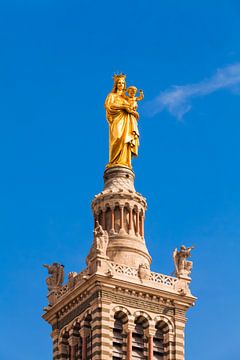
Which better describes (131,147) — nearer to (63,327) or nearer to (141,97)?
(141,97)

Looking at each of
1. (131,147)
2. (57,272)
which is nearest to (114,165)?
(131,147)

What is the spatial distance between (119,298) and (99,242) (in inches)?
140

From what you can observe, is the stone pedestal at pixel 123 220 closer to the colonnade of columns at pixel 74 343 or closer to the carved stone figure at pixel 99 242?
the carved stone figure at pixel 99 242

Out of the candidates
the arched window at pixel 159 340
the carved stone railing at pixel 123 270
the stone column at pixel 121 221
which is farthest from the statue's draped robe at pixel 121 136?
the arched window at pixel 159 340

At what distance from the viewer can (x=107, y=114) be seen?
319 ft

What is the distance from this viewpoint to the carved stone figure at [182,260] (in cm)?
9238

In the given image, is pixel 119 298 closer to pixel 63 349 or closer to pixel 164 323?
pixel 164 323

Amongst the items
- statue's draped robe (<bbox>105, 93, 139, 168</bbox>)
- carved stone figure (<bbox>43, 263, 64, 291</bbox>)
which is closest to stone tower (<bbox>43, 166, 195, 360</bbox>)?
carved stone figure (<bbox>43, 263, 64, 291</bbox>)

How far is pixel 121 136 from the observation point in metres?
96.1

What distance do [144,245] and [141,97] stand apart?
10.7 meters

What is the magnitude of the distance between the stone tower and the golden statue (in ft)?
9.03

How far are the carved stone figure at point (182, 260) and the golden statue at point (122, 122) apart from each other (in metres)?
7.11

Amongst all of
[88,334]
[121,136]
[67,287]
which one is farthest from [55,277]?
[121,136]

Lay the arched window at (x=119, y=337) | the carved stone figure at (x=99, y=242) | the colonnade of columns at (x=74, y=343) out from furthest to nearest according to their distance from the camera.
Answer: the carved stone figure at (x=99, y=242) → the colonnade of columns at (x=74, y=343) → the arched window at (x=119, y=337)
